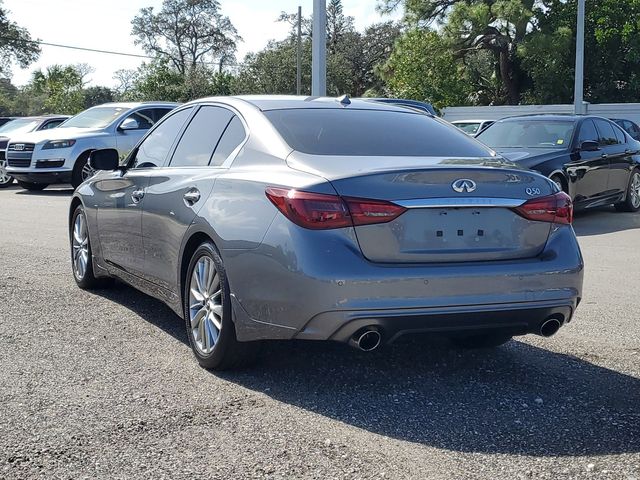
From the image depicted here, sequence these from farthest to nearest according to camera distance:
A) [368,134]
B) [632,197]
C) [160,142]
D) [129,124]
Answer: [129,124] → [632,197] → [160,142] → [368,134]

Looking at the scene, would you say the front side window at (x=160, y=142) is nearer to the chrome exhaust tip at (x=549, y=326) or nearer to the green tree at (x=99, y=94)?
the chrome exhaust tip at (x=549, y=326)

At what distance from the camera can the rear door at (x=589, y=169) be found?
Answer: 500 inches

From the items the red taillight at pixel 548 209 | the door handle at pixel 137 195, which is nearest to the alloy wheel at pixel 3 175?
the door handle at pixel 137 195

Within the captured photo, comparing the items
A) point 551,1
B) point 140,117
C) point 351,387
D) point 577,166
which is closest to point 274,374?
point 351,387

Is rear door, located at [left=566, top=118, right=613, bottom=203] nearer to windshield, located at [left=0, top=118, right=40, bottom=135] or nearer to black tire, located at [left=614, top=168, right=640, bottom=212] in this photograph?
black tire, located at [left=614, top=168, right=640, bottom=212]

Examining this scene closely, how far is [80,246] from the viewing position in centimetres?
746

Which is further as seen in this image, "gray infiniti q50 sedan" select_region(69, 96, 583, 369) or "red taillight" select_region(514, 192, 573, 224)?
"red taillight" select_region(514, 192, 573, 224)

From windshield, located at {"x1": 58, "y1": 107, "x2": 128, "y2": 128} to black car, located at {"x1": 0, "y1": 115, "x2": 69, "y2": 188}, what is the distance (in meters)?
2.17

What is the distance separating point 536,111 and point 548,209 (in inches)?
1211

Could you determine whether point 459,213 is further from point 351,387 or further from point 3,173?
point 3,173

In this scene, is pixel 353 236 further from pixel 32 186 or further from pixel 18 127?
pixel 18 127

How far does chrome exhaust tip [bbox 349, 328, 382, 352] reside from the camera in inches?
175

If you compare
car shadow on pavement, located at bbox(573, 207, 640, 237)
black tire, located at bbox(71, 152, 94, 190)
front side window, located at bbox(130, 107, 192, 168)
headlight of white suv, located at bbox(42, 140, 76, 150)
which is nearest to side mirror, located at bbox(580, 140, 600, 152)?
car shadow on pavement, located at bbox(573, 207, 640, 237)

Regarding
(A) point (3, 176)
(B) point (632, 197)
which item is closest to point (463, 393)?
(B) point (632, 197)
